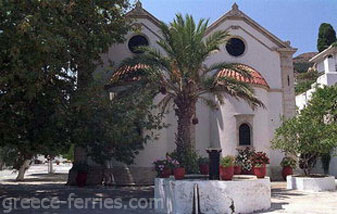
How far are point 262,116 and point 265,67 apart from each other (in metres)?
3.73

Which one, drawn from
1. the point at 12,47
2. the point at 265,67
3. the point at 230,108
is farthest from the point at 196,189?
the point at 265,67

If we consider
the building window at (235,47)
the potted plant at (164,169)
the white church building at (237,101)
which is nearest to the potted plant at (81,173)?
the white church building at (237,101)

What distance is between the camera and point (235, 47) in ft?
86.2

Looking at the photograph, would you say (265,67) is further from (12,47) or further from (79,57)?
(12,47)

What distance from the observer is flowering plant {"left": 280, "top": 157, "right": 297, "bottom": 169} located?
2398 cm

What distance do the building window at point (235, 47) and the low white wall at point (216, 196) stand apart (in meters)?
14.7

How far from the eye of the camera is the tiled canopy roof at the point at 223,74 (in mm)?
18781

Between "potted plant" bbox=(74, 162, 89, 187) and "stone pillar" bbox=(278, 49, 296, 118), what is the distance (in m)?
13.4

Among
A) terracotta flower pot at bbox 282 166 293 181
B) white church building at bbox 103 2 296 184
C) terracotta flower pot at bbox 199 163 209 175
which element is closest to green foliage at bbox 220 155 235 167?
terracotta flower pot at bbox 199 163 209 175

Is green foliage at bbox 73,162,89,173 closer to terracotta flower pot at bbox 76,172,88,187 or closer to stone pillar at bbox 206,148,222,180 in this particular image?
terracotta flower pot at bbox 76,172,88,187

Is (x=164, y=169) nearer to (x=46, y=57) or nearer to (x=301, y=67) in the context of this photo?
(x=46, y=57)

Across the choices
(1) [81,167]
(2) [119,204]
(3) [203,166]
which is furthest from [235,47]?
(2) [119,204]

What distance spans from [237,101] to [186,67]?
7492 mm

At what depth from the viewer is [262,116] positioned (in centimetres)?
2464
